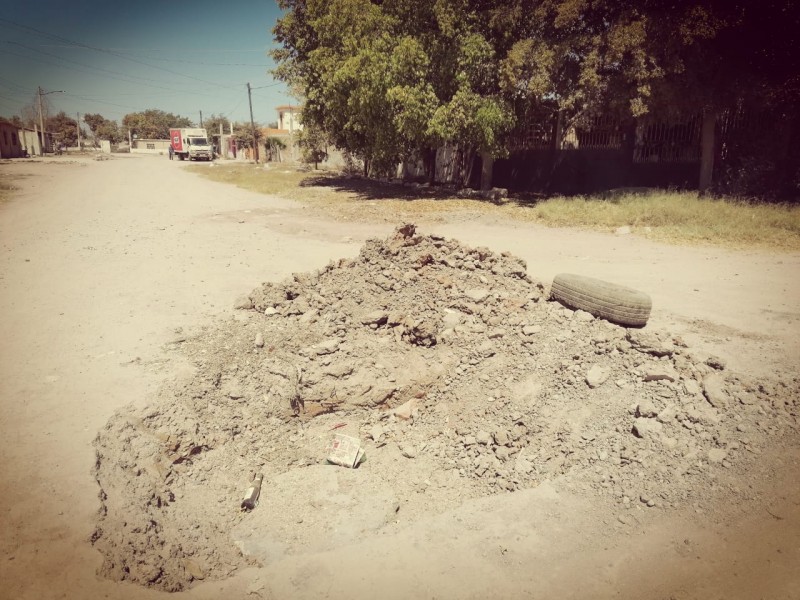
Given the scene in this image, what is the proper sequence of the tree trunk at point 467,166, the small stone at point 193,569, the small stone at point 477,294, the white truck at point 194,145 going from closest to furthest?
the small stone at point 193,569, the small stone at point 477,294, the tree trunk at point 467,166, the white truck at point 194,145

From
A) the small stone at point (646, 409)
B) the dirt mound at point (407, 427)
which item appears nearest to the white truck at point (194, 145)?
the dirt mound at point (407, 427)

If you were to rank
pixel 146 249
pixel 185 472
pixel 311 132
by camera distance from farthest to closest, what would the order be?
pixel 311 132 < pixel 146 249 < pixel 185 472

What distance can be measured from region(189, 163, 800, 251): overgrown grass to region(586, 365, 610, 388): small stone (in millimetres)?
6231

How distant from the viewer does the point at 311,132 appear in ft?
82.4

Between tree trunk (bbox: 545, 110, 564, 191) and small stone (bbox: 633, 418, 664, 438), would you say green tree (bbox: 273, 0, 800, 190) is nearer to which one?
tree trunk (bbox: 545, 110, 564, 191)

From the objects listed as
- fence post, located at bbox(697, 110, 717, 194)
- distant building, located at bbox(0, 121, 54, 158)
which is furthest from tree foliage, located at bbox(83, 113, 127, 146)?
fence post, located at bbox(697, 110, 717, 194)

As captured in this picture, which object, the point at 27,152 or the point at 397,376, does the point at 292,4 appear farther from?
the point at 27,152

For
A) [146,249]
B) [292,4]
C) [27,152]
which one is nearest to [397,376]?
[146,249]

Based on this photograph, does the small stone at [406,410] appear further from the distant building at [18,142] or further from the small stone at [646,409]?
the distant building at [18,142]

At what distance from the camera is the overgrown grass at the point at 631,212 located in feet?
28.7

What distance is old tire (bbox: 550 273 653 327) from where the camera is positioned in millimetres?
4277

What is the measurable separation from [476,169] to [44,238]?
13477 mm

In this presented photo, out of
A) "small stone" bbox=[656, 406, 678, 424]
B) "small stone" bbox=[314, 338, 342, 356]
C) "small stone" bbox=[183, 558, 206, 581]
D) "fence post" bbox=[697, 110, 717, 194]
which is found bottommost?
"small stone" bbox=[183, 558, 206, 581]

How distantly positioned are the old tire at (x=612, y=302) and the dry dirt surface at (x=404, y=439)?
0.19 m
